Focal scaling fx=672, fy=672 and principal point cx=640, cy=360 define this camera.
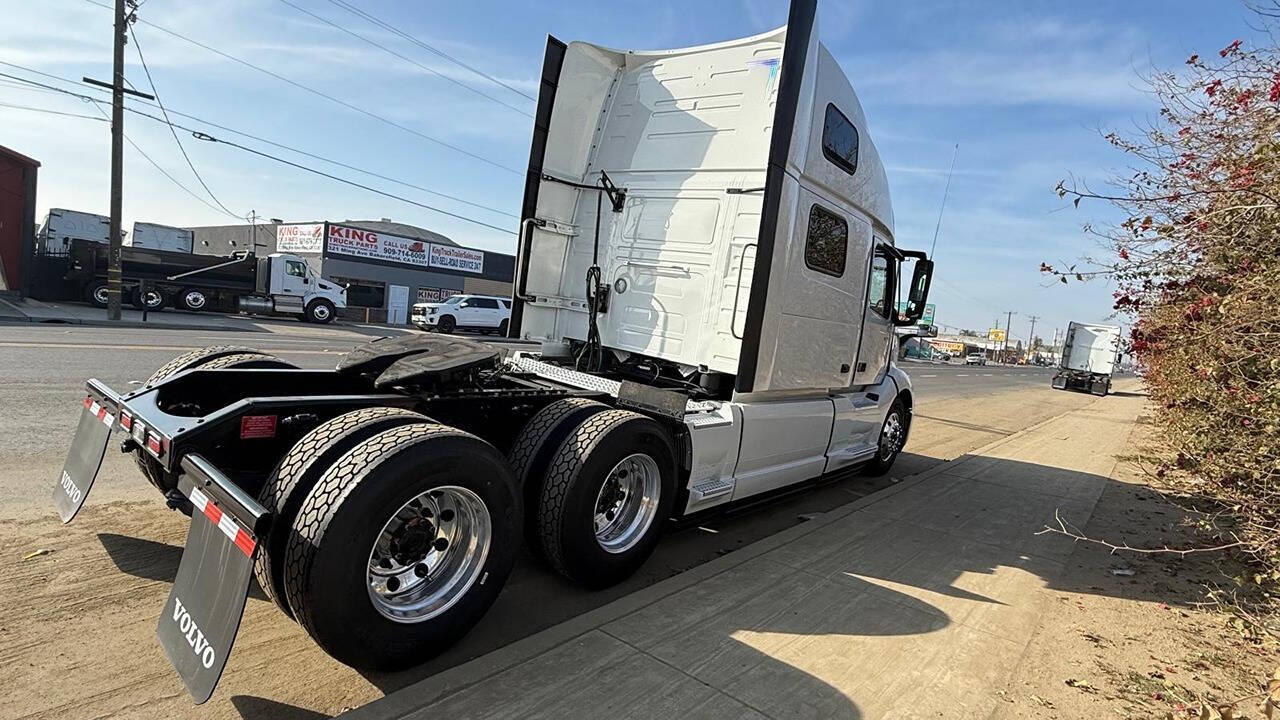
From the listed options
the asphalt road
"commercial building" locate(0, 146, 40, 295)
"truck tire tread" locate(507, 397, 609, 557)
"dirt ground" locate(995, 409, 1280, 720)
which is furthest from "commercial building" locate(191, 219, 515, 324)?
"dirt ground" locate(995, 409, 1280, 720)

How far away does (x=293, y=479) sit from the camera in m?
2.54

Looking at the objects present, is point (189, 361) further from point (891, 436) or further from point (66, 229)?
point (66, 229)

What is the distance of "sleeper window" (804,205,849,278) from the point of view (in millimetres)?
5207

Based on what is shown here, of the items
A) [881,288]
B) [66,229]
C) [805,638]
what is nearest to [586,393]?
[805,638]

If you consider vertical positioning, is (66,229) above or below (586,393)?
above

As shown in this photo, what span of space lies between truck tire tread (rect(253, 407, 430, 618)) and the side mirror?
5.74m

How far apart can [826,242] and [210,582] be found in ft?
15.2

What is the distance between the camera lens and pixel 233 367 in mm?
4074

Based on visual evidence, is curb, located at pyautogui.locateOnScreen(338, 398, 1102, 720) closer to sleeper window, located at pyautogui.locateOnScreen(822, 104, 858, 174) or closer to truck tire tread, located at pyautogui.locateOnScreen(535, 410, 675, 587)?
truck tire tread, located at pyautogui.locateOnScreen(535, 410, 675, 587)

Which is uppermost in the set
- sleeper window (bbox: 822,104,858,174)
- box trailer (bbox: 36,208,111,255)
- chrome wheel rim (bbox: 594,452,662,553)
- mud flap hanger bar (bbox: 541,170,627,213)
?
sleeper window (bbox: 822,104,858,174)

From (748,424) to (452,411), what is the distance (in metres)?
2.11

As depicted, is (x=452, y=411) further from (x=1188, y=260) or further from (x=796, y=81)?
(x=1188, y=260)

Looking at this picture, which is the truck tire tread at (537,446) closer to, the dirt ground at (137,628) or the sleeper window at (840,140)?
the dirt ground at (137,628)

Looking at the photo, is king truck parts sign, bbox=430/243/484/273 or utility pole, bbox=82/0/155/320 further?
king truck parts sign, bbox=430/243/484/273
